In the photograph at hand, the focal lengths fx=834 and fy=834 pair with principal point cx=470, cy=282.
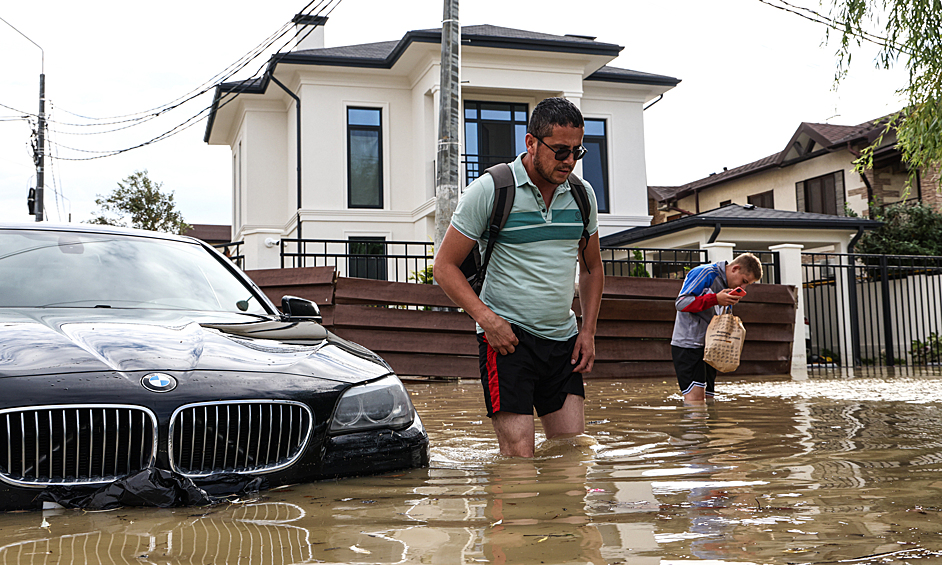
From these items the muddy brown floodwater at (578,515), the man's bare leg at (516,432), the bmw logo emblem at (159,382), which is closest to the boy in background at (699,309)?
the muddy brown floodwater at (578,515)

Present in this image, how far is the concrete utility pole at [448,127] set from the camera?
11.4 metres

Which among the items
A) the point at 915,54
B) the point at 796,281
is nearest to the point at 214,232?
the point at 796,281

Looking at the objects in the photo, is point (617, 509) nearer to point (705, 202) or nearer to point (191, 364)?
point (191, 364)

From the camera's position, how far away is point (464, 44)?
744 inches

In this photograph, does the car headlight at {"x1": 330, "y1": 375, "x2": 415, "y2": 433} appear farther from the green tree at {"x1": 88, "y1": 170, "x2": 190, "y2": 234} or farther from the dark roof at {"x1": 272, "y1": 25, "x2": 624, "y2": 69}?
the green tree at {"x1": 88, "y1": 170, "x2": 190, "y2": 234}

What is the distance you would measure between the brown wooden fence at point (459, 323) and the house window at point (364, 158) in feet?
30.6

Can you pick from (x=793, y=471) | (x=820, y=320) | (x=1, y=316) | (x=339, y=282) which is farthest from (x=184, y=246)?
(x=820, y=320)

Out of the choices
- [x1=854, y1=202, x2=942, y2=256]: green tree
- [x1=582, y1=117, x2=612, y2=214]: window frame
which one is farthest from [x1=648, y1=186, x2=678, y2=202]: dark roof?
[x1=582, y1=117, x2=612, y2=214]: window frame

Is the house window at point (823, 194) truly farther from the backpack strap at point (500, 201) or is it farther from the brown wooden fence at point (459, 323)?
the backpack strap at point (500, 201)

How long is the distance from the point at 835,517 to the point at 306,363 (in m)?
1.95

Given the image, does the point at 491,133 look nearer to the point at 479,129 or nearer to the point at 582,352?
the point at 479,129

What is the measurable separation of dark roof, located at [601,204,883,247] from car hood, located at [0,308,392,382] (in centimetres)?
1581

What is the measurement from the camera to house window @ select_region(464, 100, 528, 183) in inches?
820

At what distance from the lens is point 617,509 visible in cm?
272
